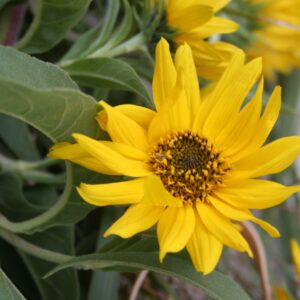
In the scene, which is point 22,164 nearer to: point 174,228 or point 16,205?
point 16,205

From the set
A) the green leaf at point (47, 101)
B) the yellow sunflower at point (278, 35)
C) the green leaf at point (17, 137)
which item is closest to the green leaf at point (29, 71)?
the green leaf at point (47, 101)

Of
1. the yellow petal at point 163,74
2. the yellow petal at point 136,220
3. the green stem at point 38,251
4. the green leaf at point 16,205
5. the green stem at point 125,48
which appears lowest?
the green leaf at point 16,205

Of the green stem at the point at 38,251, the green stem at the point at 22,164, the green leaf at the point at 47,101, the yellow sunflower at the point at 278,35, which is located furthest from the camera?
the yellow sunflower at the point at 278,35

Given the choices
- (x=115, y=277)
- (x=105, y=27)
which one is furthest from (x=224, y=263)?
(x=105, y=27)

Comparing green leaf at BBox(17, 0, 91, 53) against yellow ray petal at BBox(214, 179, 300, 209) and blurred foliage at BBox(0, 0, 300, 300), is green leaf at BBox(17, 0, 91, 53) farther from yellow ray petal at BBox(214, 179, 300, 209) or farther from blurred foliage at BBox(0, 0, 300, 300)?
Answer: yellow ray petal at BBox(214, 179, 300, 209)

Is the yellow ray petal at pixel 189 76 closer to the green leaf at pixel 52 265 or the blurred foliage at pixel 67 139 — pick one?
the blurred foliage at pixel 67 139

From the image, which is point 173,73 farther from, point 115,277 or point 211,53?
point 115,277
